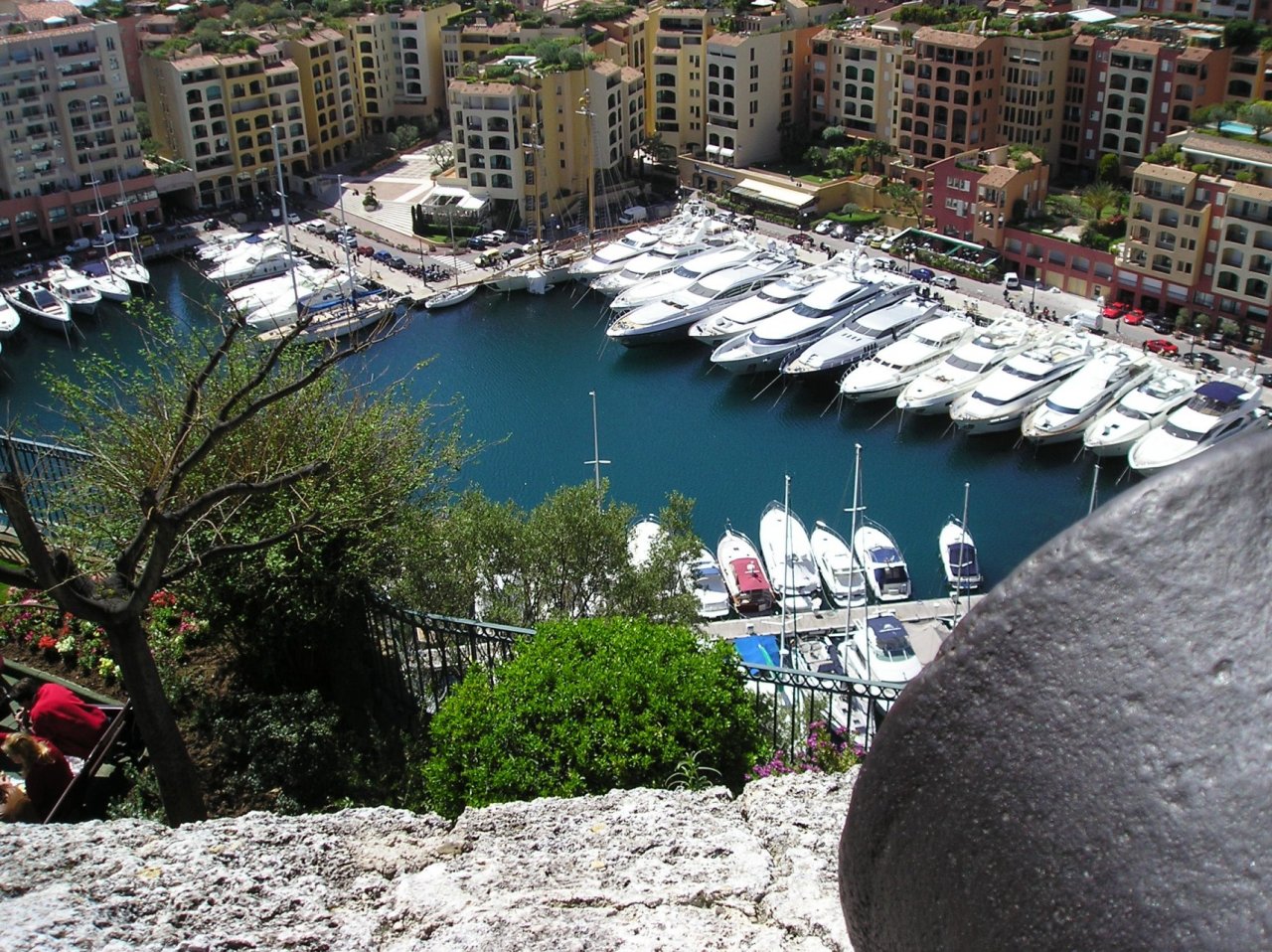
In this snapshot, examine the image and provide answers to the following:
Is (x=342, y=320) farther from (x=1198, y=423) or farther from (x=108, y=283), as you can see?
(x=1198, y=423)

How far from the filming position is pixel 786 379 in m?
41.8

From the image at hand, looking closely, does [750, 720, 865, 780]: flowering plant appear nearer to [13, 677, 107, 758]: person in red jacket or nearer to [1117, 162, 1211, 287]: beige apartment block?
[13, 677, 107, 758]: person in red jacket

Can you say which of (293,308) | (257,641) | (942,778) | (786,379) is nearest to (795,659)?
(257,641)

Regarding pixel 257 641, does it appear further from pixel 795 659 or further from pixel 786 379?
pixel 786 379

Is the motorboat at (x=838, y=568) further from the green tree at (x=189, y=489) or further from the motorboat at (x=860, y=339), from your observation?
the green tree at (x=189, y=489)

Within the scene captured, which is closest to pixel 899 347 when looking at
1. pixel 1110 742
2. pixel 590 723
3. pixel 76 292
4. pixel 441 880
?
pixel 76 292

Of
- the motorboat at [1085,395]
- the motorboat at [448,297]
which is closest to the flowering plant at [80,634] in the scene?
the motorboat at [1085,395]

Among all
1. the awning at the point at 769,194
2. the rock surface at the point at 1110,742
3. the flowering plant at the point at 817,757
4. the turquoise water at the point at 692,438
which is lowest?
the turquoise water at the point at 692,438

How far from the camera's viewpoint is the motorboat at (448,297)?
47031mm

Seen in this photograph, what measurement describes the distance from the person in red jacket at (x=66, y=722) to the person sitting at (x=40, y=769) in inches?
21.1

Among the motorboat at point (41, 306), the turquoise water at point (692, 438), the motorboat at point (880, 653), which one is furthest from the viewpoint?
the motorboat at point (41, 306)

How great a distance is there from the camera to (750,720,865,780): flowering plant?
31.5 ft

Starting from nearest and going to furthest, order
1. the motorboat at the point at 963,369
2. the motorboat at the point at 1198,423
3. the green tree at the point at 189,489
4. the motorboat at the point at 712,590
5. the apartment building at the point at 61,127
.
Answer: the green tree at the point at 189,489, the motorboat at the point at 712,590, the motorboat at the point at 1198,423, the motorboat at the point at 963,369, the apartment building at the point at 61,127

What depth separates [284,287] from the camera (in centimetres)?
4688
